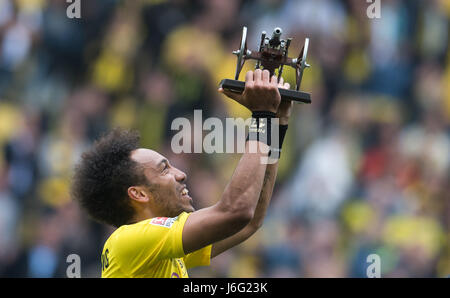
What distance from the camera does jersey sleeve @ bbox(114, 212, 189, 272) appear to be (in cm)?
377

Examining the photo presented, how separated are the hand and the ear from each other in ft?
3.17

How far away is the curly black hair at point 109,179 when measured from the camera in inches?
170

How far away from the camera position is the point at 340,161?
8469 mm

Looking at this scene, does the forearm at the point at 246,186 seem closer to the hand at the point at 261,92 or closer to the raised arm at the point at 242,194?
the raised arm at the point at 242,194

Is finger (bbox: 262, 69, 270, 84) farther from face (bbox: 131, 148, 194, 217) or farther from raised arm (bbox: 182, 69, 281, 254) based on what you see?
face (bbox: 131, 148, 194, 217)

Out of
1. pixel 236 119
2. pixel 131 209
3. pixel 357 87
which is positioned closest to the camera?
pixel 131 209

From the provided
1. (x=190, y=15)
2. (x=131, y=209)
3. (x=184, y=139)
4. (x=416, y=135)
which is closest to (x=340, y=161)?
(x=416, y=135)

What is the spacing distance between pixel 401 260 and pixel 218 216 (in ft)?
15.9

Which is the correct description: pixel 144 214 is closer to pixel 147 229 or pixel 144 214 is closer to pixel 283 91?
pixel 147 229

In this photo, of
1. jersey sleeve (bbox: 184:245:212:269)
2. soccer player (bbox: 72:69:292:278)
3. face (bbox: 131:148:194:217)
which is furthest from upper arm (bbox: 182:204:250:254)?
jersey sleeve (bbox: 184:245:212:269)

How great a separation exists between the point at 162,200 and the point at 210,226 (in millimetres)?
760

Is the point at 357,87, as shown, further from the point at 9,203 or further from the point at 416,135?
the point at 9,203

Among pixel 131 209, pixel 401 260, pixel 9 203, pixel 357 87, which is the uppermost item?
pixel 357 87

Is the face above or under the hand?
under
